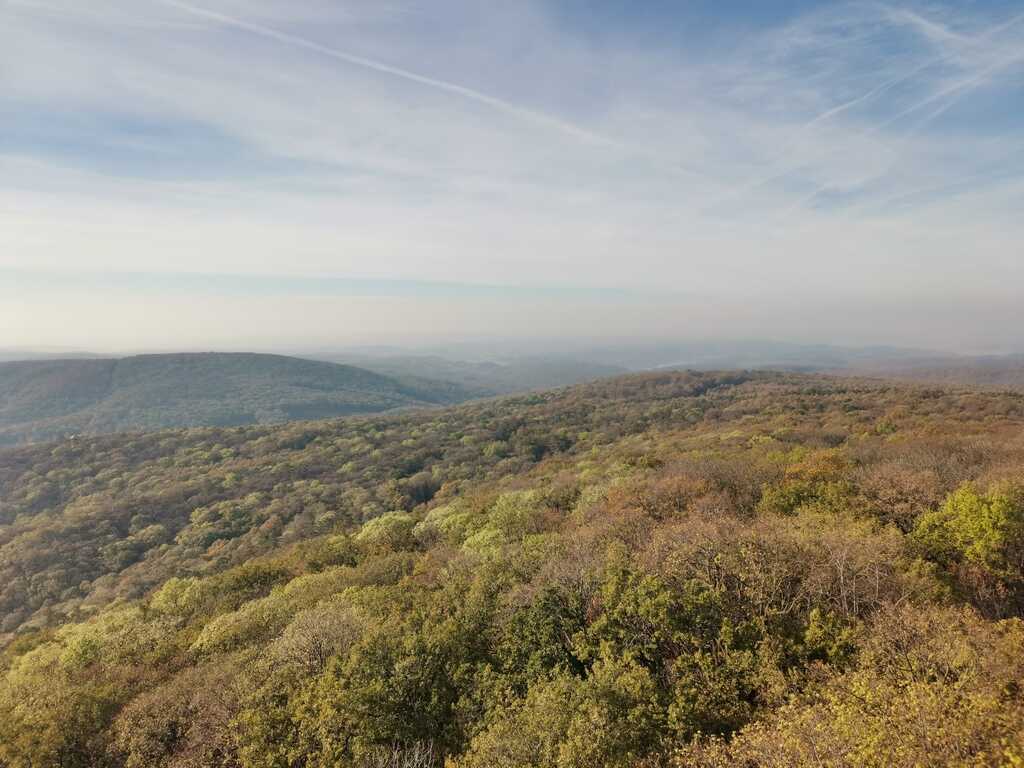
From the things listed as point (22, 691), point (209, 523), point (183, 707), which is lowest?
point (209, 523)

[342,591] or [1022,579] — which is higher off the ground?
[1022,579]

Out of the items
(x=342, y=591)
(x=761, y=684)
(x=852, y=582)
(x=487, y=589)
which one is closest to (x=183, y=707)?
(x=342, y=591)

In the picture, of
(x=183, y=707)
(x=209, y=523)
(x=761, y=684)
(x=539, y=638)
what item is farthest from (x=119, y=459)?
(x=761, y=684)

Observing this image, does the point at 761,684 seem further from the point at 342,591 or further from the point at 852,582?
the point at 342,591

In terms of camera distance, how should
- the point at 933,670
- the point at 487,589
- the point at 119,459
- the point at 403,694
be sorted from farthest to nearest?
the point at 119,459 < the point at 487,589 < the point at 403,694 < the point at 933,670

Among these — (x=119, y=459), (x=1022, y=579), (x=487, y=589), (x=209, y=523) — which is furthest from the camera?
(x=119, y=459)

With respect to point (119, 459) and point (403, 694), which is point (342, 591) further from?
point (119, 459)

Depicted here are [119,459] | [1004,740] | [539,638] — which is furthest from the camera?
[119,459]

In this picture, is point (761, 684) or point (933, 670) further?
point (761, 684)

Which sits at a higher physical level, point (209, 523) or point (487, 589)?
point (487, 589)
